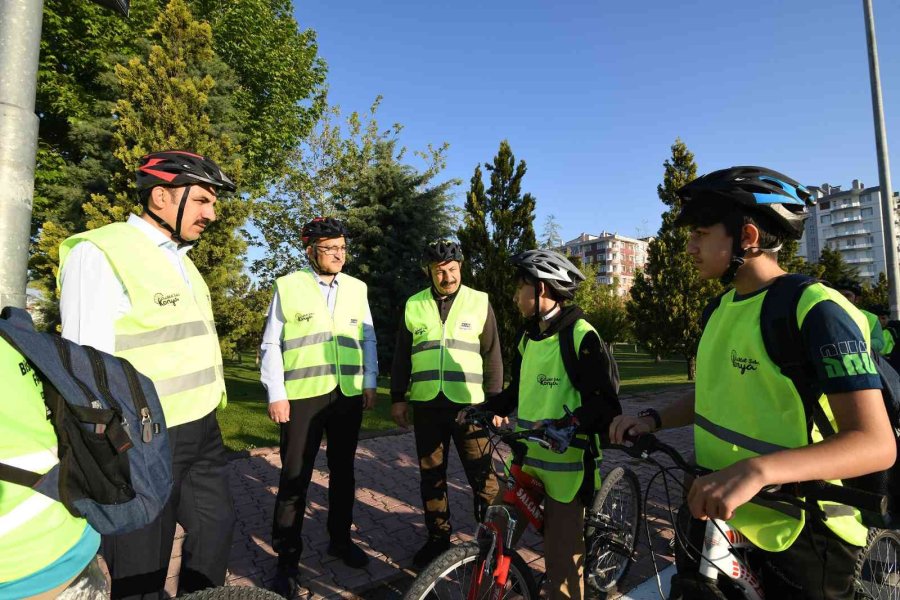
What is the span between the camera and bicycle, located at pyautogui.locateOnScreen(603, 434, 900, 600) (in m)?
1.45

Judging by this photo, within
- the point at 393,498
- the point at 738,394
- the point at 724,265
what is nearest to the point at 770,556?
the point at 738,394

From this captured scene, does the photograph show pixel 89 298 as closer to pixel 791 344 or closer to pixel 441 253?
→ pixel 441 253

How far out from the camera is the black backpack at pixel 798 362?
59.2 inches

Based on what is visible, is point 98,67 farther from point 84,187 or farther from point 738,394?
point 738,394

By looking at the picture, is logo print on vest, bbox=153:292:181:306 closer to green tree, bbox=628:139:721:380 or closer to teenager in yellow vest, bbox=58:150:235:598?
teenager in yellow vest, bbox=58:150:235:598

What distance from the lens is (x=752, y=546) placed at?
1.73 metres

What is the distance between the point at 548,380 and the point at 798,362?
131 centimetres

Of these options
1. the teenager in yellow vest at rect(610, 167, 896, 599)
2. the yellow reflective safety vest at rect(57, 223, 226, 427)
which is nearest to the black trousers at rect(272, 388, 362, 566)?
the yellow reflective safety vest at rect(57, 223, 226, 427)

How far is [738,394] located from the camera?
1.72m

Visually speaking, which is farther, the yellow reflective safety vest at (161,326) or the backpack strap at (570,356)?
the backpack strap at (570,356)

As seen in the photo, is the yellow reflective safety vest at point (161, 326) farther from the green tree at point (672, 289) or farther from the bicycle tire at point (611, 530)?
the green tree at point (672, 289)

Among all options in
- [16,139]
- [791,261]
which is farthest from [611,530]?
[791,261]

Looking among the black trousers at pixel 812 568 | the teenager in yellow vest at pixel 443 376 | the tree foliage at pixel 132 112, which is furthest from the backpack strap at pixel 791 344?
the tree foliage at pixel 132 112

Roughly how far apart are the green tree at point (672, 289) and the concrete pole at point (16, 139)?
18.3 m
